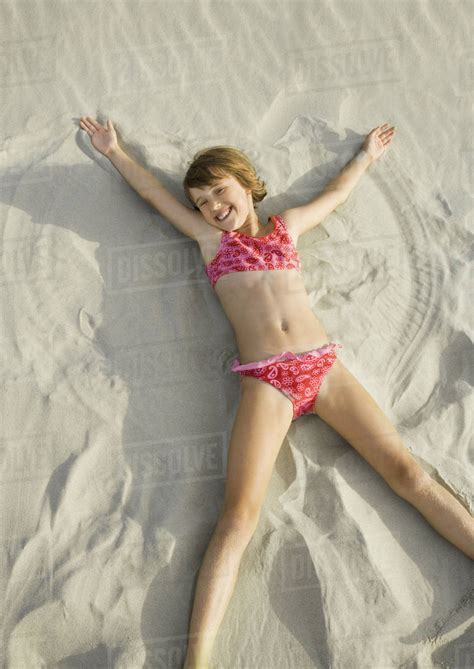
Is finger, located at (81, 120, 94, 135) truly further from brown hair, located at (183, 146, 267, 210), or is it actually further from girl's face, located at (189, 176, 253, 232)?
girl's face, located at (189, 176, 253, 232)

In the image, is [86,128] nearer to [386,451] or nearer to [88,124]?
[88,124]

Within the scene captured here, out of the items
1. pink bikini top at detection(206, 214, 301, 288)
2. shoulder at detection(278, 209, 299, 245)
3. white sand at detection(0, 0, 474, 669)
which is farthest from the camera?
shoulder at detection(278, 209, 299, 245)

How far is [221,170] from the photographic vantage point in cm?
339

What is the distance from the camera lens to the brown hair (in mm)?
3371

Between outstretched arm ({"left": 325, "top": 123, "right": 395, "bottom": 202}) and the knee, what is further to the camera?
outstretched arm ({"left": 325, "top": 123, "right": 395, "bottom": 202})

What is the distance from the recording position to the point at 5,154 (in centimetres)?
370

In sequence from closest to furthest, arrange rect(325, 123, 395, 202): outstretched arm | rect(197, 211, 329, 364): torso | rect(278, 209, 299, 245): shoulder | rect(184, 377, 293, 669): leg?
rect(184, 377, 293, 669): leg → rect(197, 211, 329, 364): torso → rect(278, 209, 299, 245): shoulder → rect(325, 123, 395, 202): outstretched arm

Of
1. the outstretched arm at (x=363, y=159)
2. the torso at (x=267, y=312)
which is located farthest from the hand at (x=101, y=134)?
the outstretched arm at (x=363, y=159)

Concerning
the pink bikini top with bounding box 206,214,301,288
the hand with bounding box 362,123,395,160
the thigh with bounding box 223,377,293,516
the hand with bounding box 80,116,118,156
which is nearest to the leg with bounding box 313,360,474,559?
the thigh with bounding box 223,377,293,516

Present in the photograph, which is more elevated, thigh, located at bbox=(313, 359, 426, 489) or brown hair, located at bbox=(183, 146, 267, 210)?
brown hair, located at bbox=(183, 146, 267, 210)

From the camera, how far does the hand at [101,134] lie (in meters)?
3.67

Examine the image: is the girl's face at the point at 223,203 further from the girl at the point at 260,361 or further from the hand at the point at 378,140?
the hand at the point at 378,140

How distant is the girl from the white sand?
11 cm

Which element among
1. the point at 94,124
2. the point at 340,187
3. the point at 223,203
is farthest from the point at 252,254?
the point at 94,124
